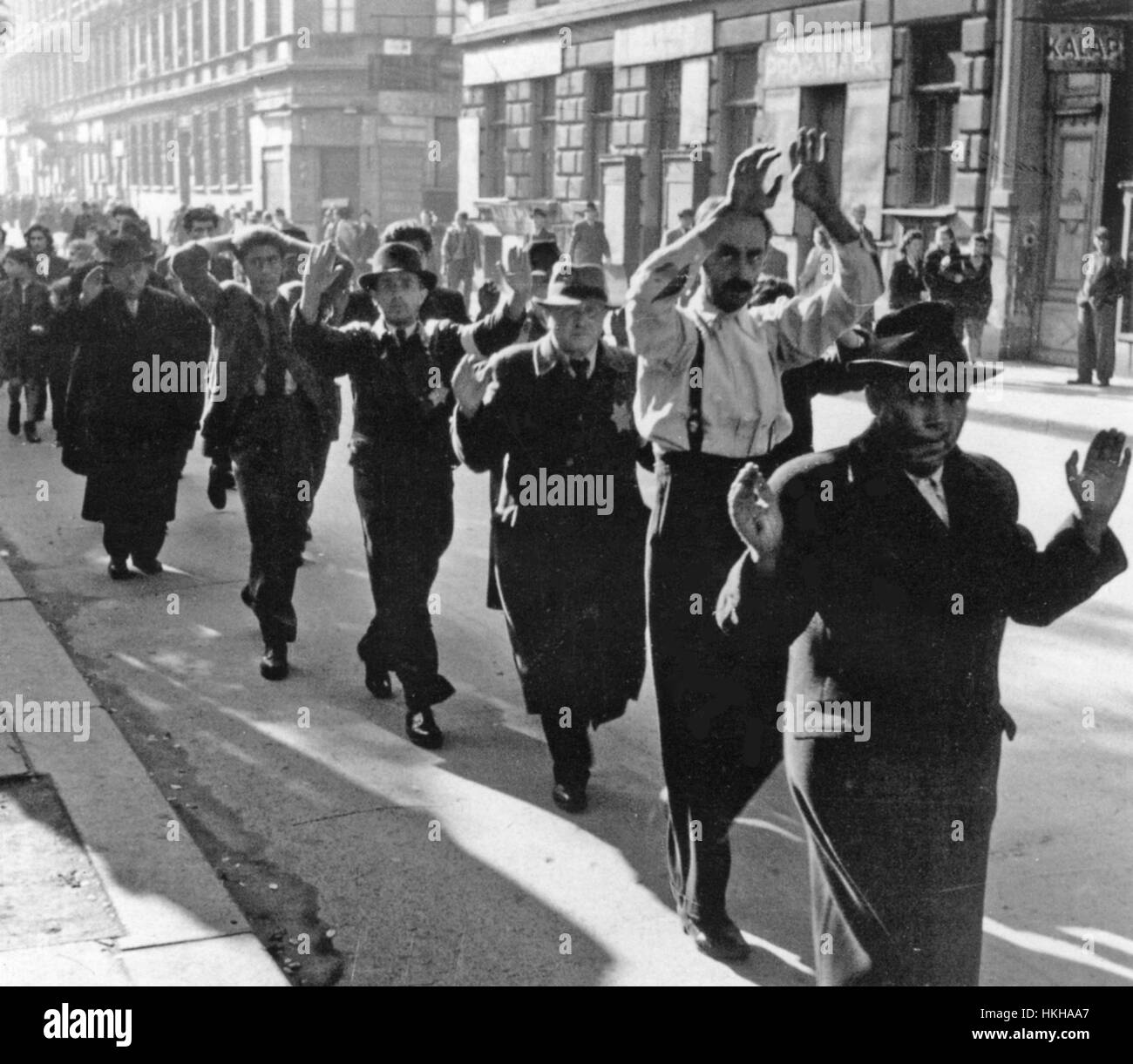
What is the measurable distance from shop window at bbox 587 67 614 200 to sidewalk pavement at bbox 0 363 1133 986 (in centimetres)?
2214

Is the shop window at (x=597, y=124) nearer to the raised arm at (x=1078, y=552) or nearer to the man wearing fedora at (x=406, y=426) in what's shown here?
the man wearing fedora at (x=406, y=426)

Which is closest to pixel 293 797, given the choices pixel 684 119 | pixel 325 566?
pixel 325 566

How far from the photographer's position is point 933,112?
2039 cm

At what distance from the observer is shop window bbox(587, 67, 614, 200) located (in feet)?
92.7

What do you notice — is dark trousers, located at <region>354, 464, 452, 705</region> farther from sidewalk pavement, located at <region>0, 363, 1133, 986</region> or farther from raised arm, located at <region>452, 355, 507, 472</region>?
sidewalk pavement, located at <region>0, 363, 1133, 986</region>

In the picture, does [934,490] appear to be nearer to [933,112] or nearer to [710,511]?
[710,511]

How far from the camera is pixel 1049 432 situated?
14570mm

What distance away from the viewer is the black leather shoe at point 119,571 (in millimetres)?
9086

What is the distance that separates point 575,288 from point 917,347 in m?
2.09

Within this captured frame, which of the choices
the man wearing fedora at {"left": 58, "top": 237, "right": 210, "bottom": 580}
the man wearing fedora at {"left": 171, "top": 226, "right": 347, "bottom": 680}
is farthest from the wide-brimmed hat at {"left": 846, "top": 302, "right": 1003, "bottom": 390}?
the man wearing fedora at {"left": 58, "top": 237, "right": 210, "bottom": 580}

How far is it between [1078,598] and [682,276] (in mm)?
1458

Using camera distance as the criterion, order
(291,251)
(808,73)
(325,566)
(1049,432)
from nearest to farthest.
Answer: (291,251) < (325,566) < (1049,432) < (808,73)

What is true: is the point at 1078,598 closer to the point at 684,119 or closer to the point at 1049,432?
the point at 1049,432

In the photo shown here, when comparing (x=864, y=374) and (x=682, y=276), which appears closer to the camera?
(x=864, y=374)
